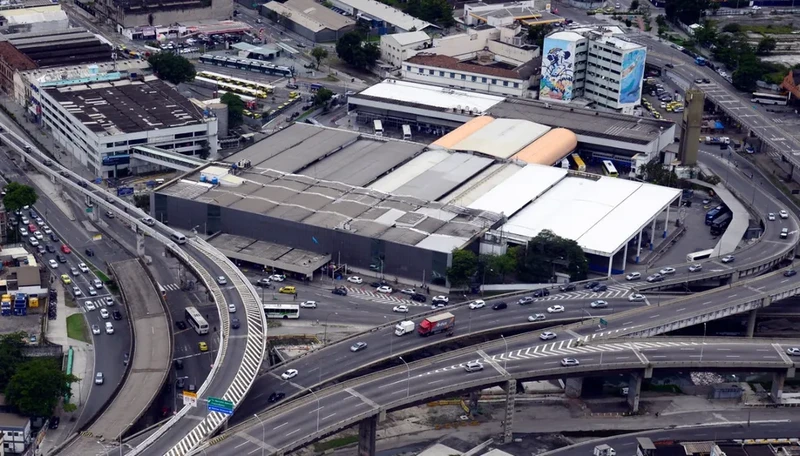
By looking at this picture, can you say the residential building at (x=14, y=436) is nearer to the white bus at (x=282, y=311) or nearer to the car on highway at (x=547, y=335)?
the white bus at (x=282, y=311)

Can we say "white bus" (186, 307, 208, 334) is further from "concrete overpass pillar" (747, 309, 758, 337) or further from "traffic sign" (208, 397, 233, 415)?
"concrete overpass pillar" (747, 309, 758, 337)

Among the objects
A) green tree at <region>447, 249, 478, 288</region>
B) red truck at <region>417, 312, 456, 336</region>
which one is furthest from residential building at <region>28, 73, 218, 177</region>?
red truck at <region>417, 312, 456, 336</region>

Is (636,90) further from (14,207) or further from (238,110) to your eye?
(14,207)

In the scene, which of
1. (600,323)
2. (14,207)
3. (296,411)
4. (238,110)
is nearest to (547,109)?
(238,110)

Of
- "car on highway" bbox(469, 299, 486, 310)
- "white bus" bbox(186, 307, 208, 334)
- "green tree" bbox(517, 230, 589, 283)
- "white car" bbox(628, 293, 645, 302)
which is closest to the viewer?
"white bus" bbox(186, 307, 208, 334)

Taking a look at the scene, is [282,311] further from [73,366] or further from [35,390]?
[35,390]

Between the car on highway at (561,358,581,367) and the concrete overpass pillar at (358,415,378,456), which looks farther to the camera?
the car on highway at (561,358,581,367)

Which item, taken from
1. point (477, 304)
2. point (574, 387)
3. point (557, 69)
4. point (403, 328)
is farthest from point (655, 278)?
point (557, 69)
